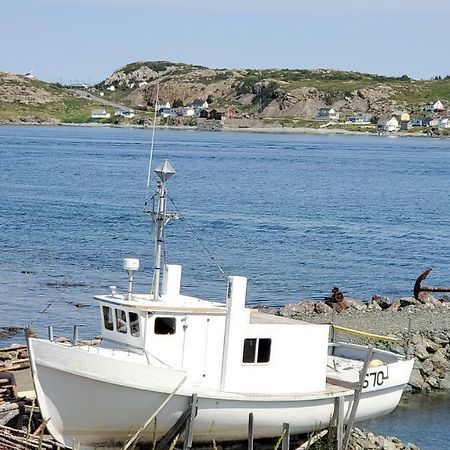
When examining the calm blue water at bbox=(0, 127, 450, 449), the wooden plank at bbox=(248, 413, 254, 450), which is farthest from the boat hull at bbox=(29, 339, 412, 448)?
the calm blue water at bbox=(0, 127, 450, 449)

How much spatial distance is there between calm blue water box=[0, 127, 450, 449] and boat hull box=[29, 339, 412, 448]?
872cm

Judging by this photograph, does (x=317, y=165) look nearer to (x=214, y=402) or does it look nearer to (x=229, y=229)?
(x=229, y=229)

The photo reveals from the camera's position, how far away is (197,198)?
96188 mm

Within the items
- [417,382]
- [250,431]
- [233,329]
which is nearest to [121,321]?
[233,329]

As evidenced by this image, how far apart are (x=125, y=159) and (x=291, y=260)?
96.7 m

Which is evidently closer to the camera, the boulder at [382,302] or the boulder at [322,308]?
the boulder at [322,308]

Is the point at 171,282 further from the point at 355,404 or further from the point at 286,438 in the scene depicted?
the point at 355,404

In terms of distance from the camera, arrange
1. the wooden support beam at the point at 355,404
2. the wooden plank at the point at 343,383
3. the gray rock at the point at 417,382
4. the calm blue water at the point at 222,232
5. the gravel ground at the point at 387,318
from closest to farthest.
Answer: the wooden support beam at the point at 355,404
the wooden plank at the point at 343,383
the gray rock at the point at 417,382
the gravel ground at the point at 387,318
the calm blue water at the point at 222,232

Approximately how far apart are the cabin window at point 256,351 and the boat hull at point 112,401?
2.53 feet

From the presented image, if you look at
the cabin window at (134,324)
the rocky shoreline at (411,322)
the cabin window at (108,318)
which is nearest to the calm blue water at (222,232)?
the rocky shoreline at (411,322)

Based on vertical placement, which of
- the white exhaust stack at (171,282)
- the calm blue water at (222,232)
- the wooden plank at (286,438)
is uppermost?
the white exhaust stack at (171,282)

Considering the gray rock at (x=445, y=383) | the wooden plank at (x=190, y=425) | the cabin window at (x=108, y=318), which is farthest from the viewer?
the gray rock at (x=445, y=383)

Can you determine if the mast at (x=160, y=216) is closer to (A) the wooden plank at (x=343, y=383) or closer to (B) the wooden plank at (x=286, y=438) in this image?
(B) the wooden plank at (x=286, y=438)

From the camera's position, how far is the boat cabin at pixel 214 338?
2250cm
